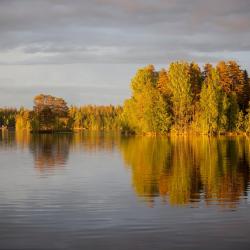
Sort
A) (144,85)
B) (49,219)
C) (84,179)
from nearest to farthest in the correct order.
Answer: (49,219)
(84,179)
(144,85)

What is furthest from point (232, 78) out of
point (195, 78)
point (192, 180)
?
point (192, 180)

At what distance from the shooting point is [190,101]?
97.4 metres

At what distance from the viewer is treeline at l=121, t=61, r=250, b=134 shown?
308ft

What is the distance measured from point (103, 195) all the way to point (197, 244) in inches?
348

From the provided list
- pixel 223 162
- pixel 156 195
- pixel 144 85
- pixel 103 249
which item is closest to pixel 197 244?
pixel 103 249

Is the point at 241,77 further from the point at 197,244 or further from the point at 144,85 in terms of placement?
the point at 197,244

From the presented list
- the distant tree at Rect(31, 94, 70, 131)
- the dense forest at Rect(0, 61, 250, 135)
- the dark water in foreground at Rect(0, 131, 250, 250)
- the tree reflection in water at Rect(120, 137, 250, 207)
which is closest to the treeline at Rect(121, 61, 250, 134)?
the dense forest at Rect(0, 61, 250, 135)

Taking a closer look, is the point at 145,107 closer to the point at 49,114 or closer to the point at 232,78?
the point at 232,78

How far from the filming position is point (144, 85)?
10525cm

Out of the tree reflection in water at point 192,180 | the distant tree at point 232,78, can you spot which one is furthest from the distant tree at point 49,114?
the tree reflection in water at point 192,180

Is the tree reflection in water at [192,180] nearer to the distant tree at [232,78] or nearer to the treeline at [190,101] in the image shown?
the treeline at [190,101]

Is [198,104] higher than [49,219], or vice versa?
[198,104]

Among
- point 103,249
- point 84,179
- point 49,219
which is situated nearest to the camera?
point 103,249

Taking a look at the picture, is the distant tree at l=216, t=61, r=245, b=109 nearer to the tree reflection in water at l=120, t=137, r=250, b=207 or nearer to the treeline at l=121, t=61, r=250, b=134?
the treeline at l=121, t=61, r=250, b=134
